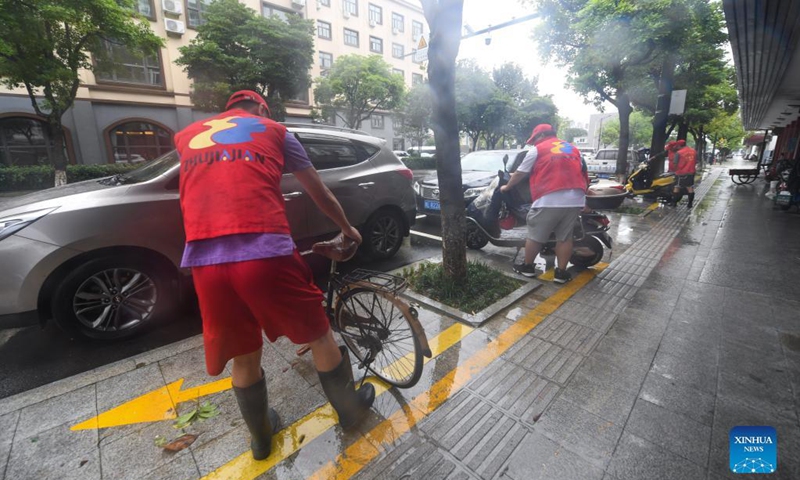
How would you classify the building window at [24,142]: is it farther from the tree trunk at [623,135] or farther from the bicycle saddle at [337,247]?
the tree trunk at [623,135]

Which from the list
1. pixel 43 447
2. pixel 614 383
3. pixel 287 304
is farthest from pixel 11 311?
pixel 614 383

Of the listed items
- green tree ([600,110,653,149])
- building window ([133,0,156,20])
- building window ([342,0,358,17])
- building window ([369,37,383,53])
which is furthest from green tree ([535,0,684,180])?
green tree ([600,110,653,149])

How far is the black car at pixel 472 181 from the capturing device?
6667mm

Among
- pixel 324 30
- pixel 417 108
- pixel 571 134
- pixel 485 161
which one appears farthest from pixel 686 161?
pixel 571 134

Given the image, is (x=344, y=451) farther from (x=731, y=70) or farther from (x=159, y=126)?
(x=731, y=70)

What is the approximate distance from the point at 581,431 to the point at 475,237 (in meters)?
→ 3.67

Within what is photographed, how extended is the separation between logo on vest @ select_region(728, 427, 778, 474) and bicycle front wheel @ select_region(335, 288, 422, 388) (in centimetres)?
174

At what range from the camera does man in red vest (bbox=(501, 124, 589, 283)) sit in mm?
3943

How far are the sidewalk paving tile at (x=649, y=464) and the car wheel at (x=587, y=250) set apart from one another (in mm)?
2992

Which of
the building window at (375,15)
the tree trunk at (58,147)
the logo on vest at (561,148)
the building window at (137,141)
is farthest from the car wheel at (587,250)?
the building window at (375,15)

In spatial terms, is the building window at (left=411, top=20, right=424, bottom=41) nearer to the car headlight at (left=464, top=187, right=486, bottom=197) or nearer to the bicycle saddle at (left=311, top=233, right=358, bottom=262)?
the car headlight at (left=464, top=187, right=486, bottom=197)

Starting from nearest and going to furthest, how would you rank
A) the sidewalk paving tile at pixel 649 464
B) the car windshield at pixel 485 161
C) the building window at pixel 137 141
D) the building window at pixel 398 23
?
the sidewalk paving tile at pixel 649 464, the car windshield at pixel 485 161, the building window at pixel 137 141, the building window at pixel 398 23

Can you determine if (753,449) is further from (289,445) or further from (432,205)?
(432,205)

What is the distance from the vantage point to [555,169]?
394cm
